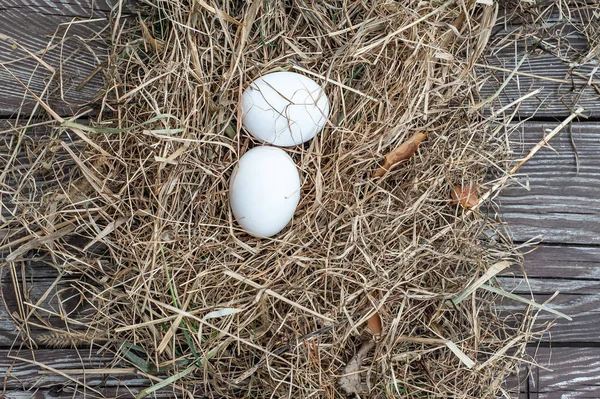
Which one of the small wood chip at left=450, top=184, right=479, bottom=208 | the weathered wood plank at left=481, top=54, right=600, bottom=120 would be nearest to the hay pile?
the small wood chip at left=450, top=184, right=479, bottom=208

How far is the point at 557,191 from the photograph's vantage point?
4.04 ft

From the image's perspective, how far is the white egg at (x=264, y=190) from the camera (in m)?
1.03

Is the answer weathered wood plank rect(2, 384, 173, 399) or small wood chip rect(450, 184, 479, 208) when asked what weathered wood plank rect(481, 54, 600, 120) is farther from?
weathered wood plank rect(2, 384, 173, 399)

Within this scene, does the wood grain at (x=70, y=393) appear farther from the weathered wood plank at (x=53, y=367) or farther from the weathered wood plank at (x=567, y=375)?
the weathered wood plank at (x=567, y=375)

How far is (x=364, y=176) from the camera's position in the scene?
3.84ft

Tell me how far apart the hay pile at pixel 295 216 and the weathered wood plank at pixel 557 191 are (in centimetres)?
10

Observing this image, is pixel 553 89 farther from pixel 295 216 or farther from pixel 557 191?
pixel 295 216

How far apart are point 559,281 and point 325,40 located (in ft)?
2.38

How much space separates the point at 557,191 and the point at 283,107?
645 millimetres

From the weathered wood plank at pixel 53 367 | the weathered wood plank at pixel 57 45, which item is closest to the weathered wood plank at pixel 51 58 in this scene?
the weathered wood plank at pixel 57 45

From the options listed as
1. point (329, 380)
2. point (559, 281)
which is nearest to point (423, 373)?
point (329, 380)

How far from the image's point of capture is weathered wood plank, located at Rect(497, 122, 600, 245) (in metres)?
1.22

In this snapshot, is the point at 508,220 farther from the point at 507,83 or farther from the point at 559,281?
the point at 507,83

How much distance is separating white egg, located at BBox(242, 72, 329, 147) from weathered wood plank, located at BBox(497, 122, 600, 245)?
0.47 m
